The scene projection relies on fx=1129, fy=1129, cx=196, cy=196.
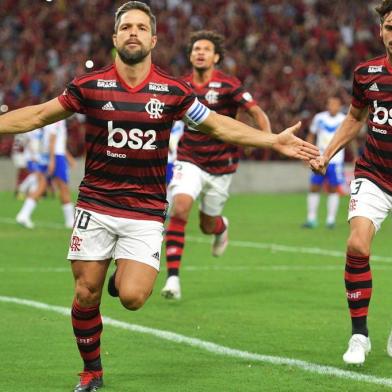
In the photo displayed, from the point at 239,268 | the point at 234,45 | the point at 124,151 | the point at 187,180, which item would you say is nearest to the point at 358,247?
the point at 124,151

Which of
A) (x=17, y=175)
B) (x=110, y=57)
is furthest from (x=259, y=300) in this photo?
(x=110, y=57)

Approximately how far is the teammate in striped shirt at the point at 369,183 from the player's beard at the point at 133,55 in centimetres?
154

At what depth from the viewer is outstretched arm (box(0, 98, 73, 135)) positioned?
283 inches

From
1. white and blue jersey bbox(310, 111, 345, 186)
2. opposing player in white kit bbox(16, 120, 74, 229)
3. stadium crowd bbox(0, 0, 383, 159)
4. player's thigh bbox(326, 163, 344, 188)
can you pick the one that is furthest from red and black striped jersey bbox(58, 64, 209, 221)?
stadium crowd bbox(0, 0, 383, 159)

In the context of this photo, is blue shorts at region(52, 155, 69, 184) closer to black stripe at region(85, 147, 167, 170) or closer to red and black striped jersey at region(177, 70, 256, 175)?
red and black striped jersey at region(177, 70, 256, 175)

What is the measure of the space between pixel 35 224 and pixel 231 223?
3.70m

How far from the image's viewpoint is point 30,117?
23.6 ft

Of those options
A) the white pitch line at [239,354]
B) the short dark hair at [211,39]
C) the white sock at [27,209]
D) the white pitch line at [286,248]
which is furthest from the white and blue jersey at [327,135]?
the white pitch line at [239,354]

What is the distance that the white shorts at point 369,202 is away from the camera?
817 centimetres

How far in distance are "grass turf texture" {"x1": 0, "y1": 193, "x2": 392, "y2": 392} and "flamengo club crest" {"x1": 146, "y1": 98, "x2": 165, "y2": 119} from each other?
1.79 meters

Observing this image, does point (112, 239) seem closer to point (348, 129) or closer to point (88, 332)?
point (88, 332)

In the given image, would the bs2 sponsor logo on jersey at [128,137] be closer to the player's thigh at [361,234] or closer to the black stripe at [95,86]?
the black stripe at [95,86]

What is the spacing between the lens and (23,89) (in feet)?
103

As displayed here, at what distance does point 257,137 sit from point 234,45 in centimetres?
2892
